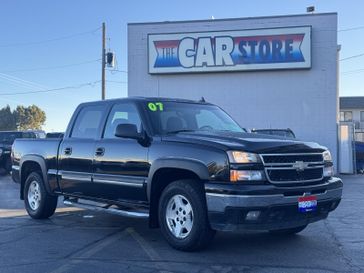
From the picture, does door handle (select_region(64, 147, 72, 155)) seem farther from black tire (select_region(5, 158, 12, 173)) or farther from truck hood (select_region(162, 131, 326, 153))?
black tire (select_region(5, 158, 12, 173))

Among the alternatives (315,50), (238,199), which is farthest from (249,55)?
(238,199)

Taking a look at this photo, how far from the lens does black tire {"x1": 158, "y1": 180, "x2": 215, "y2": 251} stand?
236 inches

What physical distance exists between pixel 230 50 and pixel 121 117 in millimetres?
14041

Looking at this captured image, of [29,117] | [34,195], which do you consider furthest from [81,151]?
[29,117]

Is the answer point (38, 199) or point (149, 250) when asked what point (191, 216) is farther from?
point (38, 199)

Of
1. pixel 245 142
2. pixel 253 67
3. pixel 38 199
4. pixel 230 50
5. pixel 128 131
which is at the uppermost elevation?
pixel 230 50

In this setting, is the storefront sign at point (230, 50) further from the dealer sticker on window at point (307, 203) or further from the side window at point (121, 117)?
the dealer sticker on window at point (307, 203)

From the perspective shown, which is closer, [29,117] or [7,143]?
[7,143]

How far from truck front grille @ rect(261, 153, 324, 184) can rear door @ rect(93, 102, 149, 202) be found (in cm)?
170

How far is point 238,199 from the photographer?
5.61 m

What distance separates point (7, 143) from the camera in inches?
808

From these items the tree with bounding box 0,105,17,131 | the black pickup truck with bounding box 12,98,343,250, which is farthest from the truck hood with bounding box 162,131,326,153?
the tree with bounding box 0,105,17,131

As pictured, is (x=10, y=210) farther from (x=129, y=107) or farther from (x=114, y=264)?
(x=114, y=264)

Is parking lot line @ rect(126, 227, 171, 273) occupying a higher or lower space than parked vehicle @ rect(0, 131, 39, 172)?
lower
